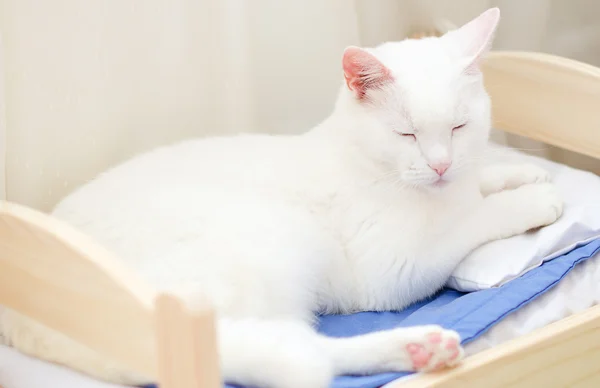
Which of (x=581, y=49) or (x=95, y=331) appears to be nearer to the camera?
(x=95, y=331)

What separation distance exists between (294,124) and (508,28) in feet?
2.32

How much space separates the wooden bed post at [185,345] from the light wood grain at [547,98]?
1073mm

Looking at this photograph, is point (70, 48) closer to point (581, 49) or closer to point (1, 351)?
point (1, 351)

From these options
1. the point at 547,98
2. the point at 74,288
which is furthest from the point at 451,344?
the point at 547,98

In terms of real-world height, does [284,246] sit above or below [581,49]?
below

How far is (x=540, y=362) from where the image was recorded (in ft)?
3.74

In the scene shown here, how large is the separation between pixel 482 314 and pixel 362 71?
44cm

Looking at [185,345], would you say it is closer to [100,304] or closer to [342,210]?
[100,304]

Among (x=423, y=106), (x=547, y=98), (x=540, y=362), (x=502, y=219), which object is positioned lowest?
(x=540, y=362)

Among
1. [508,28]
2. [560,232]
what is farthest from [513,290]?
[508,28]

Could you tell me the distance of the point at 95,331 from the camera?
924 millimetres

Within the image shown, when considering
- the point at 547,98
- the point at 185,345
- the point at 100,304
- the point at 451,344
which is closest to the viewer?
the point at 185,345

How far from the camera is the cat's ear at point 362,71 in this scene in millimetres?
1204

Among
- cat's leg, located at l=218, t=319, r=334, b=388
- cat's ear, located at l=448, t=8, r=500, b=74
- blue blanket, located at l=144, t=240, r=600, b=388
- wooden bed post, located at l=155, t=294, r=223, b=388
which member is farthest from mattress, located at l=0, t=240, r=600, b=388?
cat's ear, located at l=448, t=8, r=500, b=74
